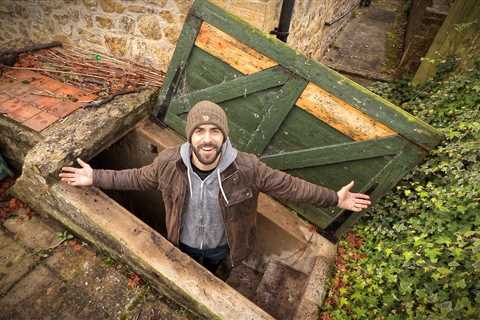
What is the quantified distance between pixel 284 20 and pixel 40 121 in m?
3.12

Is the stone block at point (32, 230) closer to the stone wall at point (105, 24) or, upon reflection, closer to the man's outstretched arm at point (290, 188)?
the man's outstretched arm at point (290, 188)

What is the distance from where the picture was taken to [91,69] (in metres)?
4.20

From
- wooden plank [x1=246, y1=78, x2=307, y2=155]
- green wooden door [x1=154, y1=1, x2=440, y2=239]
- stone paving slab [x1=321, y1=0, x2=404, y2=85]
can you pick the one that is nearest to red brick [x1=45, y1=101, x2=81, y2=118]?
green wooden door [x1=154, y1=1, x2=440, y2=239]

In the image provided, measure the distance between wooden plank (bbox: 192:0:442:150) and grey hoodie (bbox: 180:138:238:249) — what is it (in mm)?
955

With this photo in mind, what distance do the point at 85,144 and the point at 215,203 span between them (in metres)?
1.56

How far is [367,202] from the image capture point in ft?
8.80

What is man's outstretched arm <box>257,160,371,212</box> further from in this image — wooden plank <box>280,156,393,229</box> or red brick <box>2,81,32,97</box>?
red brick <box>2,81,32,97</box>

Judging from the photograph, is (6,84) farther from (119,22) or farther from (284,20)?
(284,20)

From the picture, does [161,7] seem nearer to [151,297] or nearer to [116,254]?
[116,254]

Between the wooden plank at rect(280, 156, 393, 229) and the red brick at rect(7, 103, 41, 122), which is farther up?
the wooden plank at rect(280, 156, 393, 229)

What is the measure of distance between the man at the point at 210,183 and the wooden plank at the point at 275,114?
0.63 m

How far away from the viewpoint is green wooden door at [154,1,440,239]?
2.55 meters

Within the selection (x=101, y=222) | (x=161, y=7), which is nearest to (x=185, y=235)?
(x=101, y=222)

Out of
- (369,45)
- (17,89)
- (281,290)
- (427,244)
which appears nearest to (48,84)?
(17,89)
